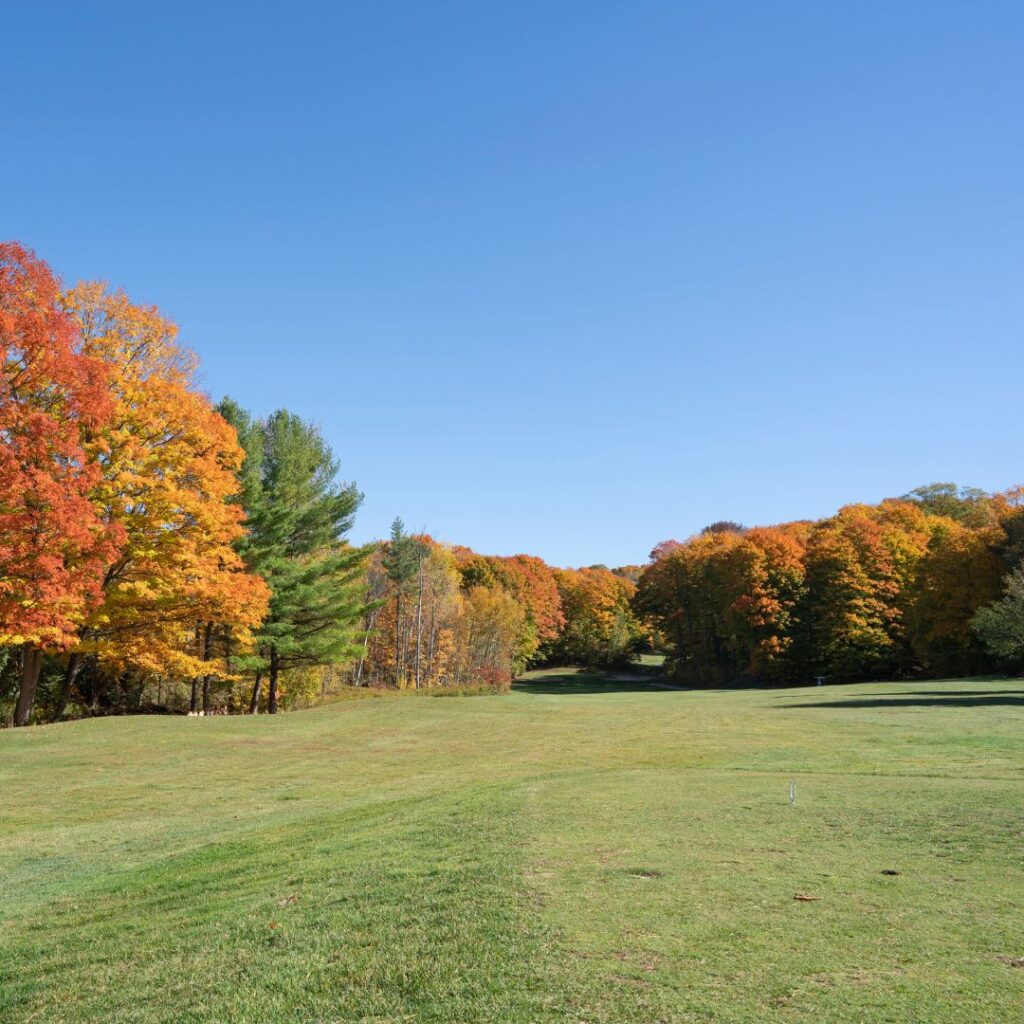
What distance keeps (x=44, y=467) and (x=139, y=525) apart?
4125mm

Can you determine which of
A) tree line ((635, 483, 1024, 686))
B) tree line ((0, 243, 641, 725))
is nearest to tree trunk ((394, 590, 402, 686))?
tree line ((0, 243, 641, 725))

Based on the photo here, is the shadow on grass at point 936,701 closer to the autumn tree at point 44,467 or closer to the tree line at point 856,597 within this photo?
the tree line at point 856,597

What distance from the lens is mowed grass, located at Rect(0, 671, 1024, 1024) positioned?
15.6ft

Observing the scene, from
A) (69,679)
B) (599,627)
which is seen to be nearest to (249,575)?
(69,679)

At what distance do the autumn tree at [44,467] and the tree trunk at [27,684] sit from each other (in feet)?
12.1

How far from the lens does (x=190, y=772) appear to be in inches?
799

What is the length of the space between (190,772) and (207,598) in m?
9.00

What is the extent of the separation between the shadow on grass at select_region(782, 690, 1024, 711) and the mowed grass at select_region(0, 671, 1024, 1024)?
1488 cm

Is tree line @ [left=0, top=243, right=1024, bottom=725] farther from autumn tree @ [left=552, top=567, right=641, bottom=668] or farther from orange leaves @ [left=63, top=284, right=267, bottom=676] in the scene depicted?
autumn tree @ [left=552, top=567, right=641, bottom=668]

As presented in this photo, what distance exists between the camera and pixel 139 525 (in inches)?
1040

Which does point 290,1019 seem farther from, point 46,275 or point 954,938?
point 46,275

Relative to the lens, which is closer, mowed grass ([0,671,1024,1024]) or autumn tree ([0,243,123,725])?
mowed grass ([0,671,1024,1024])

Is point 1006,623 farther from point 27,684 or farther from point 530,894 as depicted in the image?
point 27,684

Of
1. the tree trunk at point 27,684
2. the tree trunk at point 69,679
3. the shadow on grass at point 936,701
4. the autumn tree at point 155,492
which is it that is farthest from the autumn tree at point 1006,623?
the tree trunk at point 27,684
